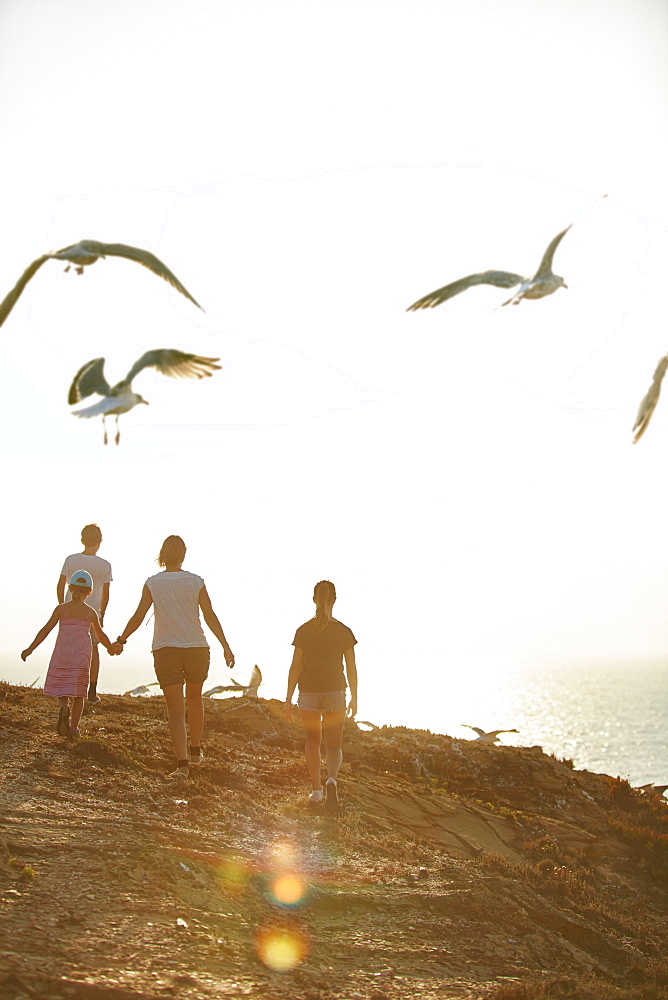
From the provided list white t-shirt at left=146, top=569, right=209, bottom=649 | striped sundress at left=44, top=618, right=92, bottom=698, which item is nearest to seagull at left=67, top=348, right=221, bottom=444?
white t-shirt at left=146, top=569, right=209, bottom=649

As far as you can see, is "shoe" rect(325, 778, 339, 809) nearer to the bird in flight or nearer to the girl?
the girl

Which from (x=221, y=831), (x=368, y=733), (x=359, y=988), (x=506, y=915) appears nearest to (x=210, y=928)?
(x=359, y=988)

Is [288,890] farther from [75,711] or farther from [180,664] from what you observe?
[75,711]

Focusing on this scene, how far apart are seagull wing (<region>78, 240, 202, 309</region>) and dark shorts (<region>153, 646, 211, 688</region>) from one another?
13.3ft

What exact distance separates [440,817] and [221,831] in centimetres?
383

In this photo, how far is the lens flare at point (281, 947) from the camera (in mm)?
6672

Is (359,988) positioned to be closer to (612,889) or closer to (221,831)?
(221,831)

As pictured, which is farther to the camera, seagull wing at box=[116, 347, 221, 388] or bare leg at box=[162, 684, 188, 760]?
bare leg at box=[162, 684, 188, 760]

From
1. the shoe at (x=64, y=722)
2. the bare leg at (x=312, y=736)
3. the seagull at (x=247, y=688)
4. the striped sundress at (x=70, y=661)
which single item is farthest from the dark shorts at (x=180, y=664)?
the seagull at (x=247, y=688)

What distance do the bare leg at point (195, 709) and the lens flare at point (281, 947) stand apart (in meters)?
2.95

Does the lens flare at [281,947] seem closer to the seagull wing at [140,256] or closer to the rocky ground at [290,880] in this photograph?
the rocky ground at [290,880]

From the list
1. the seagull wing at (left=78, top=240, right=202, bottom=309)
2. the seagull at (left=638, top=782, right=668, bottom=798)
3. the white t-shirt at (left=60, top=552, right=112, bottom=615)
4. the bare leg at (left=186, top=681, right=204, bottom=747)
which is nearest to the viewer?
the seagull wing at (left=78, top=240, right=202, bottom=309)

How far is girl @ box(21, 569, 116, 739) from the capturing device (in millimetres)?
10695

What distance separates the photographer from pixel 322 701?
1019cm
